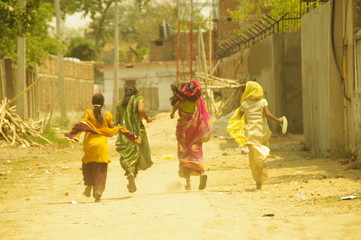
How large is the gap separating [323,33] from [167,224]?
8.80 metres

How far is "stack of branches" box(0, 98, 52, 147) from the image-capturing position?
64.6 ft

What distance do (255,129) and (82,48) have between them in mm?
48049

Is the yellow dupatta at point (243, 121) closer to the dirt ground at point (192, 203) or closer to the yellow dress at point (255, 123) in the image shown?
the yellow dress at point (255, 123)

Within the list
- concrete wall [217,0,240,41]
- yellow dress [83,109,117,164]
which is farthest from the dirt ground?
concrete wall [217,0,240,41]

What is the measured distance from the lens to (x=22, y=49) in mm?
23516

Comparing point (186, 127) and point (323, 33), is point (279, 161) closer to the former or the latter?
point (323, 33)

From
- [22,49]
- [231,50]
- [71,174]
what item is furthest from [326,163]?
[231,50]

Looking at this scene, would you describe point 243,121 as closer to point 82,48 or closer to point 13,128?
point 13,128

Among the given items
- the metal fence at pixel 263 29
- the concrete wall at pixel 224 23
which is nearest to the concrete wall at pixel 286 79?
the metal fence at pixel 263 29

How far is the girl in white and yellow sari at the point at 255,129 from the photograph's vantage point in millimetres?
10680

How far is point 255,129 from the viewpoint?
35.1ft

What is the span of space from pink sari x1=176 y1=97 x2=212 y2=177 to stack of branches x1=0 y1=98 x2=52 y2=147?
944 cm

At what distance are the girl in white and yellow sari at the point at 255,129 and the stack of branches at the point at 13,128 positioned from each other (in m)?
10.2

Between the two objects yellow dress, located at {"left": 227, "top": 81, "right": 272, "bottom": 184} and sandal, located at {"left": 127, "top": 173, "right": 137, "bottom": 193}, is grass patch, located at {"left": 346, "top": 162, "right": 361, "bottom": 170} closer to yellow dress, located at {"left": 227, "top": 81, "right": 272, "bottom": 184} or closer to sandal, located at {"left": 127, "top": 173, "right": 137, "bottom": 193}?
yellow dress, located at {"left": 227, "top": 81, "right": 272, "bottom": 184}
